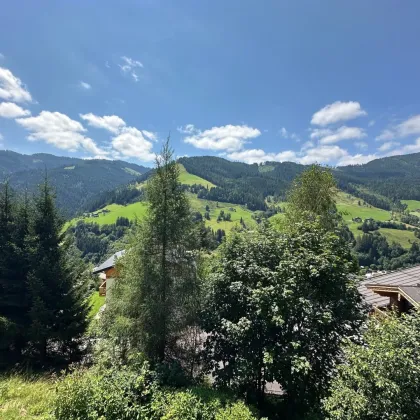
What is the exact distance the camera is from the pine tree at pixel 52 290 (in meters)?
14.1

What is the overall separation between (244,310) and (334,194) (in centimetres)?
1547

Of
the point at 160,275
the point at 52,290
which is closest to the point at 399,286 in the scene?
the point at 160,275

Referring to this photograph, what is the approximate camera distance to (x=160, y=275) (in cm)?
1111

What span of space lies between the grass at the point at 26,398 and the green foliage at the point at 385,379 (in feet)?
27.9

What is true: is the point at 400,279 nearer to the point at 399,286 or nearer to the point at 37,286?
the point at 399,286

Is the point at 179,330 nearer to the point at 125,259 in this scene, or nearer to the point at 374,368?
the point at 125,259

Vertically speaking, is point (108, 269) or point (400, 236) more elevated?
point (108, 269)

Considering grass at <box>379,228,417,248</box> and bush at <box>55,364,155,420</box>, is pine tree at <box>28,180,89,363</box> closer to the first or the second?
bush at <box>55,364,155,420</box>

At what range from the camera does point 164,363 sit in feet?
34.4

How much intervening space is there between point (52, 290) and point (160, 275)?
7.80m

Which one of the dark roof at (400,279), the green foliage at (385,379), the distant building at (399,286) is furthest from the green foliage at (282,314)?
the dark roof at (400,279)

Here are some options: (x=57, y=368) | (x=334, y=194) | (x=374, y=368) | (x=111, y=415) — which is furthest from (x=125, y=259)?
(x=334, y=194)

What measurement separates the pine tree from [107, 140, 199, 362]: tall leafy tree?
491cm

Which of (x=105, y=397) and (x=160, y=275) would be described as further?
(x=160, y=275)
